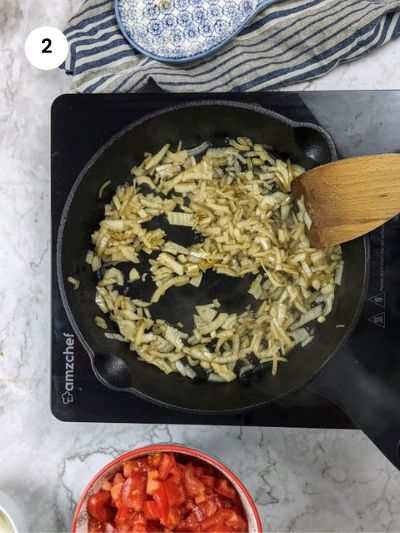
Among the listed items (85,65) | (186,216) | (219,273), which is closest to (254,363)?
(219,273)

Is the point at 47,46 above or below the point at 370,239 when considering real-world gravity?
above

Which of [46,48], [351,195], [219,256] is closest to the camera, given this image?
[351,195]

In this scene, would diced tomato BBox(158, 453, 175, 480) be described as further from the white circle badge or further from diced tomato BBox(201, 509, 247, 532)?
the white circle badge

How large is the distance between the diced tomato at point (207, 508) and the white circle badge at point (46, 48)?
0.88m

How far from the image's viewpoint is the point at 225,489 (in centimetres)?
117

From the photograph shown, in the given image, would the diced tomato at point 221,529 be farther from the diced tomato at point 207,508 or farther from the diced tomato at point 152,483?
the diced tomato at point 152,483

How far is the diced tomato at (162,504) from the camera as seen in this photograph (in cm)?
113

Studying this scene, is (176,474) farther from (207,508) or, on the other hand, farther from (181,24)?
(181,24)

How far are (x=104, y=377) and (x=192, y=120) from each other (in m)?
0.49

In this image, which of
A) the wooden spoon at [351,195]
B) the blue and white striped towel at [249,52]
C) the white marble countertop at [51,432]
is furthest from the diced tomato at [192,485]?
the blue and white striped towel at [249,52]

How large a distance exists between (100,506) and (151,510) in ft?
0.33

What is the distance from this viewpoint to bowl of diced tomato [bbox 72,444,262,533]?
1139 mm

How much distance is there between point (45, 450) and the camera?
1308mm

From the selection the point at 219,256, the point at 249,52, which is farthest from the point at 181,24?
the point at 219,256
